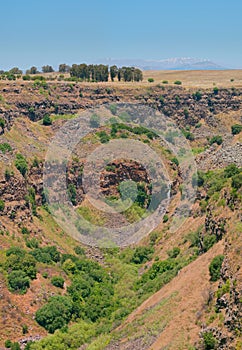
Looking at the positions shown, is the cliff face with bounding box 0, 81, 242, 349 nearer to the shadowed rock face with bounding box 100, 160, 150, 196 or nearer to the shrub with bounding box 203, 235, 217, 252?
the shadowed rock face with bounding box 100, 160, 150, 196

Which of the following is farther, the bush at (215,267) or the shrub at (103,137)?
the shrub at (103,137)

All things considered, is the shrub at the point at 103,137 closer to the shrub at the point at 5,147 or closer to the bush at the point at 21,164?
the bush at the point at 21,164

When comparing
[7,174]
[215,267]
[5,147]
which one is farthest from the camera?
[5,147]

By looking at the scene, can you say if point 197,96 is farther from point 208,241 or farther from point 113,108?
point 208,241

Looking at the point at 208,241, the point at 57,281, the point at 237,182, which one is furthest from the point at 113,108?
the point at 208,241

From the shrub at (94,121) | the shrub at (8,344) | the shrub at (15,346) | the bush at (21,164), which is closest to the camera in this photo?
the shrub at (15,346)

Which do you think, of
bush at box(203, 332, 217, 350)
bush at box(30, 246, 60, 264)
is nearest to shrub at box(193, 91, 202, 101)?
bush at box(30, 246, 60, 264)

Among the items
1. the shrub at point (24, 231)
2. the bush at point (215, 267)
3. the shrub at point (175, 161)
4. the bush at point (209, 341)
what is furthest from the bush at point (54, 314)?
the shrub at point (175, 161)
